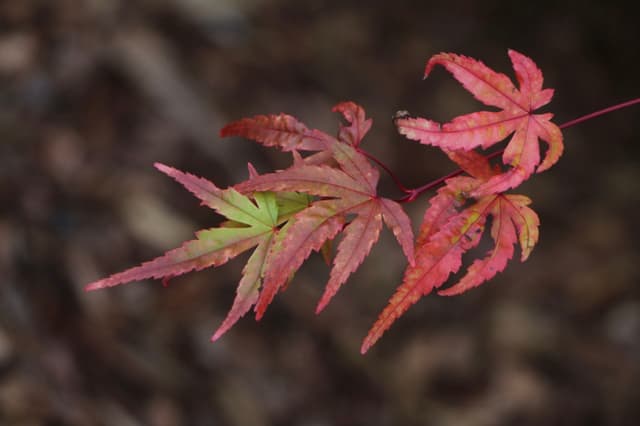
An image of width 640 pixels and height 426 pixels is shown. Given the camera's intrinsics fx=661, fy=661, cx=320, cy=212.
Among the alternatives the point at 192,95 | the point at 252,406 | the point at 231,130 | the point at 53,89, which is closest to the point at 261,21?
the point at 192,95

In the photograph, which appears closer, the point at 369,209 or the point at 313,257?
the point at 369,209

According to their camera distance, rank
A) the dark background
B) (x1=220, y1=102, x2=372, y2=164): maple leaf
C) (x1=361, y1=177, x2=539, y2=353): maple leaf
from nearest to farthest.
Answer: (x1=361, y1=177, x2=539, y2=353): maple leaf < (x1=220, y1=102, x2=372, y2=164): maple leaf < the dark background

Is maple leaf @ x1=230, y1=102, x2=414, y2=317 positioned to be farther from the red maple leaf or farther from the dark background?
the dark background

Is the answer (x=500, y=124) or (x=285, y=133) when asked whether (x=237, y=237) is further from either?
(x=500, y=124)

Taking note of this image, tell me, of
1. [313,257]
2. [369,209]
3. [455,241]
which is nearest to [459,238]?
[455,241]

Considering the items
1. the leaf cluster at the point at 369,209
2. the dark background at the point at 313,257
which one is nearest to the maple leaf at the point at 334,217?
the leaf cluster at the point at 369,209

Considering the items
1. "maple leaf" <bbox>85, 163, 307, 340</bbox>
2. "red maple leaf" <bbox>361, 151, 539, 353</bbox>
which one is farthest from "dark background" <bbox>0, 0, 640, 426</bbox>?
"red maple leaf" <bbox>361, 151, 539, 353</bbox>
